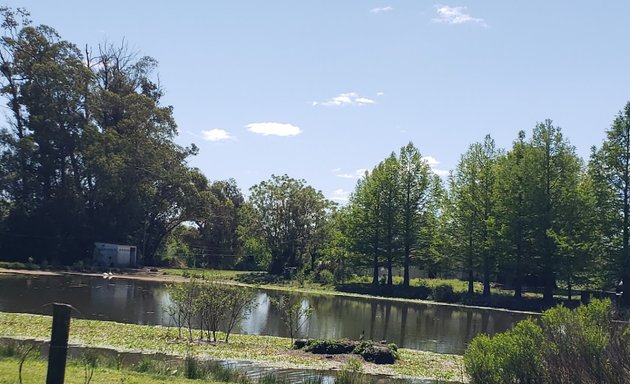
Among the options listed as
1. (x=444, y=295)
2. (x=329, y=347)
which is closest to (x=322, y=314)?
(x=329, y=347)

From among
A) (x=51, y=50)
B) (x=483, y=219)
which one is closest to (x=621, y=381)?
(x=483, y=219)

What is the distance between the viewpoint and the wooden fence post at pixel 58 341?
6.52 meters

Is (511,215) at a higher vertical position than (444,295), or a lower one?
higher

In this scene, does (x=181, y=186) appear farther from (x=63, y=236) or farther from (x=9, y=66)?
(x=9, y=66)

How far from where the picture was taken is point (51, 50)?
79188 mm

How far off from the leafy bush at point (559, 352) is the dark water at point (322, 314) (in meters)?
15.7

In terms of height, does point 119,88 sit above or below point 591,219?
above

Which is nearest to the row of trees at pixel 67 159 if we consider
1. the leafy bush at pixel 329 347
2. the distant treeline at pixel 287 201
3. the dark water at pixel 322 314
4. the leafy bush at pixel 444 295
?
the distant treeline at pixel 287 201

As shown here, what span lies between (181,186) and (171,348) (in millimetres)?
67496

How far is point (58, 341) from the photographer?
21.5 ft

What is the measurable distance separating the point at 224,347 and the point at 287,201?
→ 63009mm

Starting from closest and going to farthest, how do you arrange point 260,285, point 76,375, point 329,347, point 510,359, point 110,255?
point 510,359 < point 76,375 < point 329,347 < point 260,285 < point 110,255

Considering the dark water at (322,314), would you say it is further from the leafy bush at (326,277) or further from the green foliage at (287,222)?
the green foliage at (287,222)

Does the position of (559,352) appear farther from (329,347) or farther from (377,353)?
(329,347)
